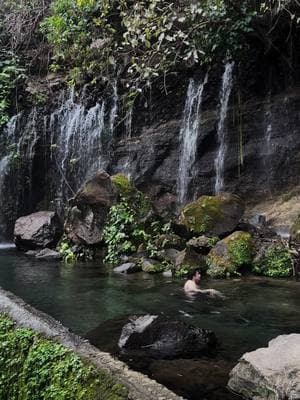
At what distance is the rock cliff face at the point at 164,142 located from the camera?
16.1 metres

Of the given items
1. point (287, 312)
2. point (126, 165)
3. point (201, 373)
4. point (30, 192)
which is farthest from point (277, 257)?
point (30, 192)

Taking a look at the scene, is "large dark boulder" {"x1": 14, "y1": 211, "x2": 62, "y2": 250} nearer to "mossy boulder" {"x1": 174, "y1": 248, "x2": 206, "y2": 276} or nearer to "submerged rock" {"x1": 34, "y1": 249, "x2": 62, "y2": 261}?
"submerged rock" {"x1": 34, "y1": 249, "x2": 62, "y2": 261}

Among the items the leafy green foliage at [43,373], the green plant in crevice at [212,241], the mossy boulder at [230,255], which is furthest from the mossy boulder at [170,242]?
the leafy green foliage at [43,373]

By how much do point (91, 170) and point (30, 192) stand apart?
268 centimetres

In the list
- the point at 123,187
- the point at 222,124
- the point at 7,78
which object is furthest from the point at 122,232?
the point at 7,78

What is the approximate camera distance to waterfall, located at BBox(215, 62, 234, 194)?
16.7 meters

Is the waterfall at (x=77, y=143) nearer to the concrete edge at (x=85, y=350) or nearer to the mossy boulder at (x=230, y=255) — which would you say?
the mossy boulder at (x=230, y=255)

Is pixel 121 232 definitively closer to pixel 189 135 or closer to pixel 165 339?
pixel 189 135

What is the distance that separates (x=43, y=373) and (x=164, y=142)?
1431cm

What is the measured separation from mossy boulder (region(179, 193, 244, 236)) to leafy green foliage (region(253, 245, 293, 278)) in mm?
1354

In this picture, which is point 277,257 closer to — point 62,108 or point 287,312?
point 287,312

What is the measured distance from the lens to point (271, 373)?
485 cm

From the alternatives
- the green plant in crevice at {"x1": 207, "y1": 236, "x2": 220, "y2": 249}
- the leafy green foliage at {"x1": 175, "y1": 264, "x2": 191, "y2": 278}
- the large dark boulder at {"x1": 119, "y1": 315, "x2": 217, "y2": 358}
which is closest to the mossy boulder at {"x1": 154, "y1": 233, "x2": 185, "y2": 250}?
the green plant in crevice at {"x1": 207, "y1": 236, "x2": 220, "y2": 249}

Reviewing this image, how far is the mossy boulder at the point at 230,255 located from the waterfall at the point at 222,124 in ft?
15.7
